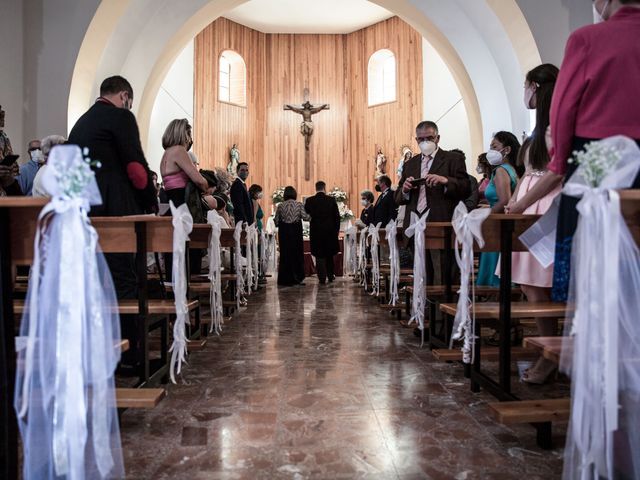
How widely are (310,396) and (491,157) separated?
2176 millimetres

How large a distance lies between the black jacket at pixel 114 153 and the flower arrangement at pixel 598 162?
87.8 inches

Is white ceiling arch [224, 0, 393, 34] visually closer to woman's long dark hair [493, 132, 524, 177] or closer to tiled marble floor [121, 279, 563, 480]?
woman's long dark hair [493, 132, 524, 177]

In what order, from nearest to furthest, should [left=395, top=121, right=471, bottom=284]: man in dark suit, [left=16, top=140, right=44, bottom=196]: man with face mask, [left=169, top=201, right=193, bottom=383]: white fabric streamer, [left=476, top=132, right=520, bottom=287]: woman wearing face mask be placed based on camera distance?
[left=169, top=201, right=193, bottom=383]: white fabric streamer, [left=476, top=132, right=520, bottom=287]: woman wearing face mask, [left=395, top=121, right=471, bottom=284]: man in dark suit, [left=16, top=140, right=44, bottom=196]: man with face mask

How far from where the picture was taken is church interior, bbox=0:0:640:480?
1.54 metres

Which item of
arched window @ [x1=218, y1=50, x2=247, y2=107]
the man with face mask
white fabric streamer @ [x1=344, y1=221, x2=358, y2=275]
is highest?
arched window @ [x1=218, y1=50, x2=247, y2=107]

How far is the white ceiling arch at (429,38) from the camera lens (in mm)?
6078

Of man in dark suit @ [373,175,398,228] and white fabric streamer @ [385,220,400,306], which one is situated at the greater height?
man in dark suit @ [373,175,398,228]

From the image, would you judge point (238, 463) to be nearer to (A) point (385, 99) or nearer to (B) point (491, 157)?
(B) point (491, 157)

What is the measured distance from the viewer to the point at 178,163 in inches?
151

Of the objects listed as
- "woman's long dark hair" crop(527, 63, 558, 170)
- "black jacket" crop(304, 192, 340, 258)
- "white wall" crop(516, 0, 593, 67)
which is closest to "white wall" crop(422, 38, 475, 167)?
"black jacket" crop(304, 192, 340, 258)

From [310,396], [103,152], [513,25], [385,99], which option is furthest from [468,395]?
[385,99]

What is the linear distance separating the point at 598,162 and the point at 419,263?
225cm

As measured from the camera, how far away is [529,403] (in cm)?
212

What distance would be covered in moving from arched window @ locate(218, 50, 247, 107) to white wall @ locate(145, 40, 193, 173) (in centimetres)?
193
